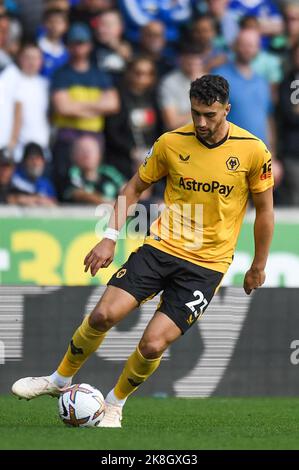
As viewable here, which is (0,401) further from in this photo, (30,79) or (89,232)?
(30,79)

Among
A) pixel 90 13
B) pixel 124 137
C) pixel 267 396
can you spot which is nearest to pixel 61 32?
pixel 90 13

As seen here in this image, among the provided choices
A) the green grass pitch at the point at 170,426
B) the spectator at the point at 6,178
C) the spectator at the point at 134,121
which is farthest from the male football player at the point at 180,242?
the spectator at the point at 134,121

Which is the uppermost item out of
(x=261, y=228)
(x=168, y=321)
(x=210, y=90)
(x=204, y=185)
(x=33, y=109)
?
(x=210, y=90)

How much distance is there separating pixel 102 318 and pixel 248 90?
6122 mm

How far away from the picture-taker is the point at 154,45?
1298 cm

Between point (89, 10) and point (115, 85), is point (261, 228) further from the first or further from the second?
point (89, 10)

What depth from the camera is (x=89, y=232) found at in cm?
1164

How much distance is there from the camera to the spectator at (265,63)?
13.2m

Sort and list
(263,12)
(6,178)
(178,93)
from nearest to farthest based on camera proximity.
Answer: (6,178) < (178,93) < (263,12)

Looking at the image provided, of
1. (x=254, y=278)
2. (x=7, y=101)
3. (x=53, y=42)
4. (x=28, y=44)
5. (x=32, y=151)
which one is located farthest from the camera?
(x=53, y=42)

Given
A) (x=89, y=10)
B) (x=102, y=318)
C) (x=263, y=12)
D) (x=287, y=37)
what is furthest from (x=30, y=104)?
(x=102, y=318)

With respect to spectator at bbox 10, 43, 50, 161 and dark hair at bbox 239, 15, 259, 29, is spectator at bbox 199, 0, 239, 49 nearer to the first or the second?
dark hair at bbox 239, 15, 259, 29

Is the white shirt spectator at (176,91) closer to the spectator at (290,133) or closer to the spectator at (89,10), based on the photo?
the spectator at (89,10)

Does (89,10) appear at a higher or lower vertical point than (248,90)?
higher
